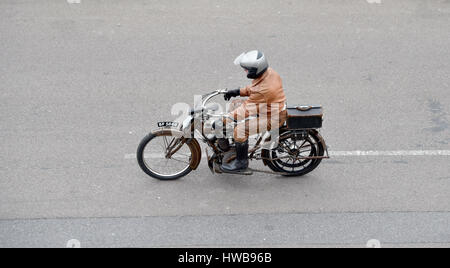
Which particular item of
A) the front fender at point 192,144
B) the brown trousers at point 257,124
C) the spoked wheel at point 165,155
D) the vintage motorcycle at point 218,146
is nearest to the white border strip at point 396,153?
the vintage motorcycle at point 218,146

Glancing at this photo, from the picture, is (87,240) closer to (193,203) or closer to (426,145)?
Answer: (193,203)

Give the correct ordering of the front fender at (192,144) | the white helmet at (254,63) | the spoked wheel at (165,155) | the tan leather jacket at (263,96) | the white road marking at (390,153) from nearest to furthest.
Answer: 1. the white helmet at (254,63)
2. the tan leather jacket at (263,96)
3. the front fender at (192,144)
4. the spoked wheel at (165,155)
5. the white road marking at (390,153)

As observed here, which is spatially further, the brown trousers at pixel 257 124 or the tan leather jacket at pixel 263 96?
the brown trousers at pixel 257 124

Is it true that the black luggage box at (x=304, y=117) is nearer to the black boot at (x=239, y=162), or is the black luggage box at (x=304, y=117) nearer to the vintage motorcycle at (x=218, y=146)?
the vintage motorcycle at (x=218, y=146)

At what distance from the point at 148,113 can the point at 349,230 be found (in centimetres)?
336

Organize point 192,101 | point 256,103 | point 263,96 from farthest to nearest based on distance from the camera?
point 192,101
point 256,103
point 263,96

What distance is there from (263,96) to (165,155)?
147 cm

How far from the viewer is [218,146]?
21.3 ft

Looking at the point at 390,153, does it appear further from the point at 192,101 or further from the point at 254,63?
the point at 192,101

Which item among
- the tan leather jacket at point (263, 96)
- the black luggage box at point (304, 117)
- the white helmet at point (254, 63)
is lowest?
the black luggage box at point (304, 117)

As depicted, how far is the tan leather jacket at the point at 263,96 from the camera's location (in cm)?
593

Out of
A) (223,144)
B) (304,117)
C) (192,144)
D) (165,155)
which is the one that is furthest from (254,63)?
(165,155)

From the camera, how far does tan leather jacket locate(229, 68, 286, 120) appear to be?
5934 millimetres

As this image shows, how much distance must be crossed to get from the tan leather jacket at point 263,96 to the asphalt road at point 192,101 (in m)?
0.96
